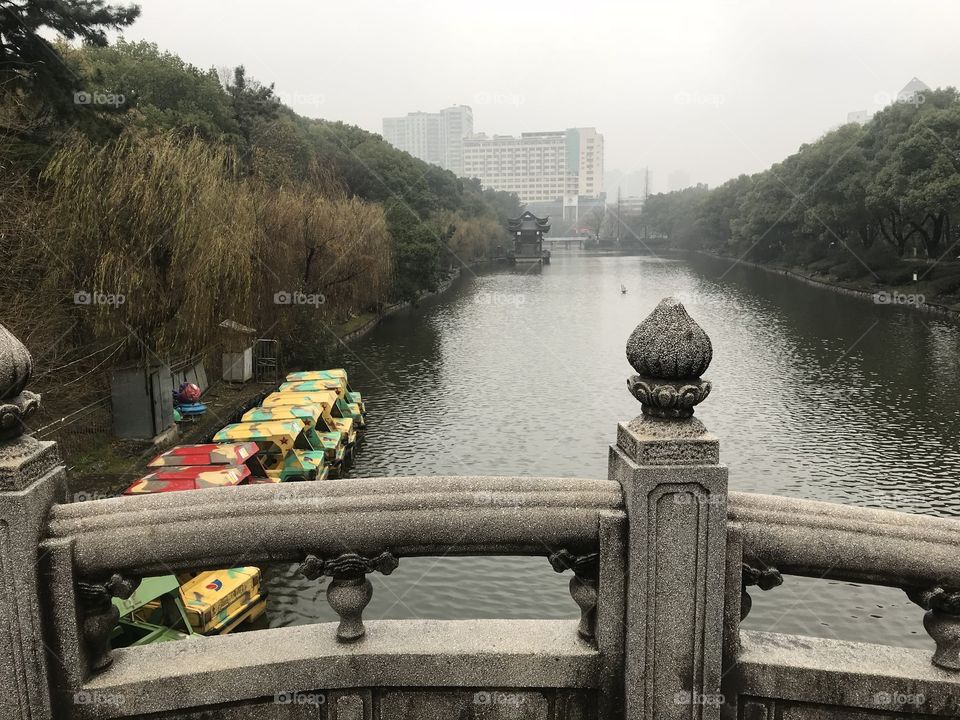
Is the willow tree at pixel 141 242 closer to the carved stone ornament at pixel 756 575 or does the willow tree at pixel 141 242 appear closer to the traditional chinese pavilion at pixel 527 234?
the carved stone ornament at pixel 756 575

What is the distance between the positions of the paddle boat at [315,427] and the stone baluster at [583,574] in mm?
13651

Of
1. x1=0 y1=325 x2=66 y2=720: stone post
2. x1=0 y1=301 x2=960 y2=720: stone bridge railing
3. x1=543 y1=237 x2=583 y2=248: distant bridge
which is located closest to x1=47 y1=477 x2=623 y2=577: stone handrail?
x1=0 y1=301 x2=960 y2=720: stone bridge railing

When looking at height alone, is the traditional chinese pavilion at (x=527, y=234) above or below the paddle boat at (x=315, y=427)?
above

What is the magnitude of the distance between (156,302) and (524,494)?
14950mm

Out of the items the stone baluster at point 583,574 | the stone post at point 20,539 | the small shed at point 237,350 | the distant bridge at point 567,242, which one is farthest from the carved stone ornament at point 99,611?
the distant bridge at point 567,242

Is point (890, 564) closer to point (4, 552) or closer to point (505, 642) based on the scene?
point (505, 642)

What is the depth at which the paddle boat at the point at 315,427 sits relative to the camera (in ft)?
55.0

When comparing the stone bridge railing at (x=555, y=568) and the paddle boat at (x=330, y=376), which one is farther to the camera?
the paddle boat at (x=330, y=376)

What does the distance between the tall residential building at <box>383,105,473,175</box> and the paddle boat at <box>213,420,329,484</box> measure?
175233mm

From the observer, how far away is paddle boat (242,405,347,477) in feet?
55.0

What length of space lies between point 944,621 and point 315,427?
15268 mm

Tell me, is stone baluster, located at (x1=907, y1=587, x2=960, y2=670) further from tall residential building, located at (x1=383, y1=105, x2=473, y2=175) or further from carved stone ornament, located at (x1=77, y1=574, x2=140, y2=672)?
tall residential building, located at (x1=383, y1=105, x2=473, y2=175)

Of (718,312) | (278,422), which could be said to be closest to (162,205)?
(278,422)

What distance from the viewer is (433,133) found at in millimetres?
189625
